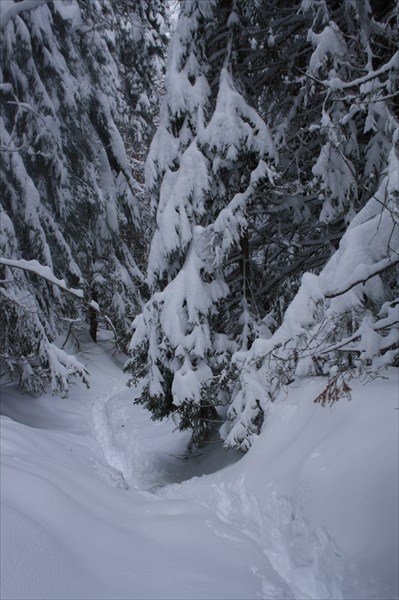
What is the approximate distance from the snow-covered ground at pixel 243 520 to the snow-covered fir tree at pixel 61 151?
3.00 metres

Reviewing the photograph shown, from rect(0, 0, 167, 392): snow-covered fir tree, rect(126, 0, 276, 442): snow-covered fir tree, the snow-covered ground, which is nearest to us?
the snow-covered ground

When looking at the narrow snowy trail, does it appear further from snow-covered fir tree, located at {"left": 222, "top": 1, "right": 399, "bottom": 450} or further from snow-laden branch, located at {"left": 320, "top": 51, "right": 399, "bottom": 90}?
snow-laden branch, located at {"left": 320, "top": 51, "right": 399, "bottom": 90}

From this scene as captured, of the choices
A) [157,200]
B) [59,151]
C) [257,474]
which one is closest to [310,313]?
[257,474]

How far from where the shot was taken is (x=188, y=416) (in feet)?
22.4

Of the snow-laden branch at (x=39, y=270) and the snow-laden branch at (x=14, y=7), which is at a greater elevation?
the snow-laden branch at (x=14, y=7)

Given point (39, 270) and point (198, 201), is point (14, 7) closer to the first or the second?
point (39, 270)

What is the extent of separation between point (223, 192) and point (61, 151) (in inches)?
157

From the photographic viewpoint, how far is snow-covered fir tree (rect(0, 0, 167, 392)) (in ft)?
23.8

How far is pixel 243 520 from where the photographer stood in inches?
160

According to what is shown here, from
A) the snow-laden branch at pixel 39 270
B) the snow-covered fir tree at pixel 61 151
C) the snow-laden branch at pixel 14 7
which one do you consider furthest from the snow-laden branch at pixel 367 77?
the snow-covered fir tree at pixel 61 151

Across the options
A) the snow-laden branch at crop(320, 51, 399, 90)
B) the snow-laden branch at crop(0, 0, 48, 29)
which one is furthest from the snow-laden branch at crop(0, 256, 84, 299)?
the snow-laden branch at crop(320, 51, 399, 90)

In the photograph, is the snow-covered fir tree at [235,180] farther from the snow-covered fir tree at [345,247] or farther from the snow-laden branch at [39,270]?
the snow-laden branch at [39,270]

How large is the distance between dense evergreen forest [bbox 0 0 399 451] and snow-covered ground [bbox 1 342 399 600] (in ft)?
1.74

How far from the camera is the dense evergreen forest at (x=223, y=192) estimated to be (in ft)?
13.1
